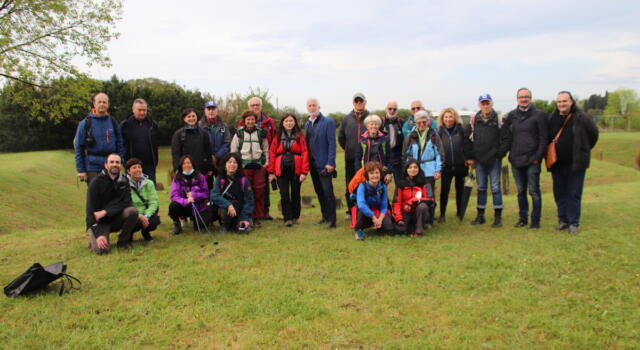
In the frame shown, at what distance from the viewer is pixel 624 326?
3797 millimetres

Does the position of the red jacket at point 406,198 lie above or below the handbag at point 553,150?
below

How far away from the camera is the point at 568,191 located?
7.07m

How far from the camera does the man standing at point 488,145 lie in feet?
24.3

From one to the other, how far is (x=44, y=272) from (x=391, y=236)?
4.74 meters

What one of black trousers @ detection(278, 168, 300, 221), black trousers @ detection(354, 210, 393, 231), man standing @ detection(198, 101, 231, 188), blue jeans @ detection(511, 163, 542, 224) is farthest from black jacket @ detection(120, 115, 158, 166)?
Answer: blue jeans @ detection(511, 163, 542, 224)

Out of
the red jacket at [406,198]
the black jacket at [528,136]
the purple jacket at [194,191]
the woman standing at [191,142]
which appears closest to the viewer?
the black jacket at [528,136]

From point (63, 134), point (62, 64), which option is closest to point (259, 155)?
point (62, 64)

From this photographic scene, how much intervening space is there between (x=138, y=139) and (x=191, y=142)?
897 mm

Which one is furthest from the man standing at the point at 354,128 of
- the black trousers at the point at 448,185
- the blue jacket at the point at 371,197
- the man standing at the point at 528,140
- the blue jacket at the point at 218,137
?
the man standing at the point at 528,140

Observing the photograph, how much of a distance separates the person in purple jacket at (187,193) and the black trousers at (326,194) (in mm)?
2043

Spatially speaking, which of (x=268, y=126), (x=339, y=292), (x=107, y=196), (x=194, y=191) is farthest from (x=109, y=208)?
(x=339, y=292)

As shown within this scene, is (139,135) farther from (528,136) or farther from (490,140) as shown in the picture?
(528,136)

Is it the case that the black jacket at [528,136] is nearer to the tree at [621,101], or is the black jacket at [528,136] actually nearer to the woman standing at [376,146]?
the woman standing at [376,146]

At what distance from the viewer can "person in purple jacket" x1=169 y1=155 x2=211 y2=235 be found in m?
7.25
